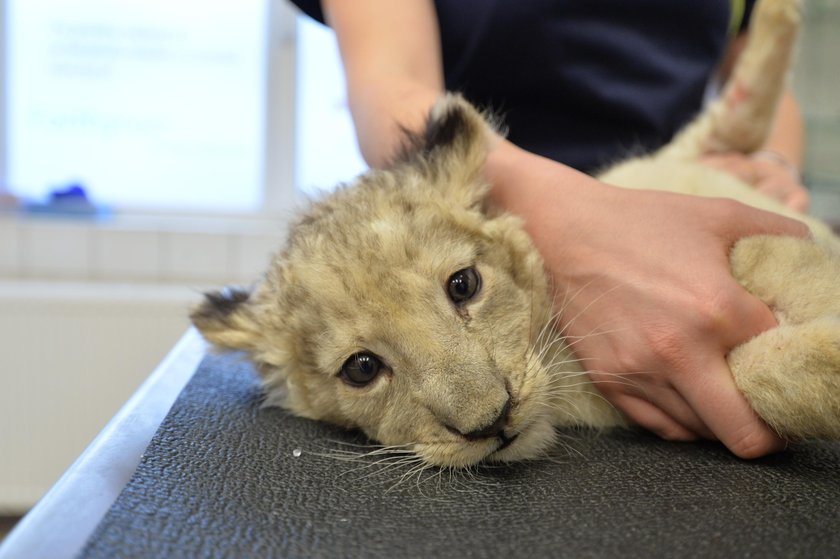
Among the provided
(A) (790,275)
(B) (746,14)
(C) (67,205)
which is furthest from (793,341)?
(C) (67,205)

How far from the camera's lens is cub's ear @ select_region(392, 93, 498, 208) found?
1.58 metres

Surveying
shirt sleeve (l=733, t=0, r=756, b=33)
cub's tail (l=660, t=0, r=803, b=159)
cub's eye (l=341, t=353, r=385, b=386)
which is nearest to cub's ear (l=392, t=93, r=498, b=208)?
cub's eye (l=341, t=353, r=385, b=386)

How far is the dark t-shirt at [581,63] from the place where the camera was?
1.99 metres

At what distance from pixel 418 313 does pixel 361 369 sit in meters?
0.18

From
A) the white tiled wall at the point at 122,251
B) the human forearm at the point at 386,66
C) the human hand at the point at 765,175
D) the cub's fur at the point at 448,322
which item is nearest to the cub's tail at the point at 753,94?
the human hand at the point at 765,175

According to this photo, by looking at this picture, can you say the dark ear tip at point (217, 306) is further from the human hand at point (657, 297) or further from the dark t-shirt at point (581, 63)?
the dark t-shirt at point (581, 63)

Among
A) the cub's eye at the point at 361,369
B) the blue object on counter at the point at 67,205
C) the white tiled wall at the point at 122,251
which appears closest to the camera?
the cub's eye at the point at 361,369

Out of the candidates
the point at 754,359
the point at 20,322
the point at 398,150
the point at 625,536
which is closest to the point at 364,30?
the point at 398,150

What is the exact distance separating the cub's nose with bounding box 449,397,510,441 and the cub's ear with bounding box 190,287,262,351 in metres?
0.62

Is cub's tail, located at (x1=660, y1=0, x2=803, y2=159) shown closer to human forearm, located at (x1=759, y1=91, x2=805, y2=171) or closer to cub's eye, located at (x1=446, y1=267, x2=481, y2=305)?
human forearm, located at (x1=759, y1=91, x2=805, y2=171)

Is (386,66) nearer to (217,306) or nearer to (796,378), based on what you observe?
(217,306)

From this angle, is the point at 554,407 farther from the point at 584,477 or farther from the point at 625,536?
the point at 625,536

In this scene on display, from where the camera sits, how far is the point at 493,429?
122 centimetres

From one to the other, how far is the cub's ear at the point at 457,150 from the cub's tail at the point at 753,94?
0.93 m
